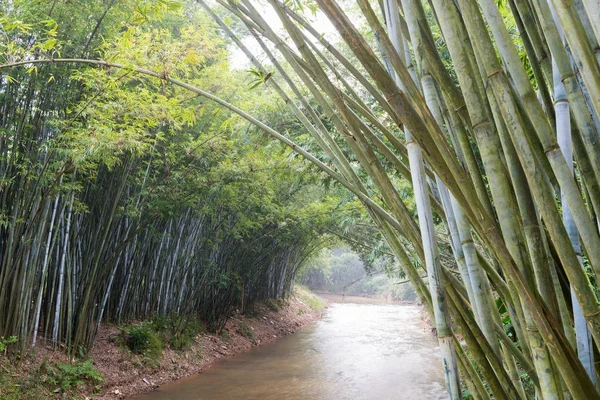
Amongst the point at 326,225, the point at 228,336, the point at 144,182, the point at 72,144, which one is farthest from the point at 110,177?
the point at 326,225

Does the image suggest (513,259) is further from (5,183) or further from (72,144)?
(5,183)

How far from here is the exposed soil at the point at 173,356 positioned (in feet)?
14.8

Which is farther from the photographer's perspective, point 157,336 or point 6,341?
point 157,336

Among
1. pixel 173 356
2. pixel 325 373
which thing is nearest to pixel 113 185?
pixel 173 356

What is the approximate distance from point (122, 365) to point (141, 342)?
1.63 ft

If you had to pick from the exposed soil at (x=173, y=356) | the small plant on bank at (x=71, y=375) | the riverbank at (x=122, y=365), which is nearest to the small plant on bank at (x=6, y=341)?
the riverbank at (x=122, y=365)

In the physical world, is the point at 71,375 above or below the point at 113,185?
below

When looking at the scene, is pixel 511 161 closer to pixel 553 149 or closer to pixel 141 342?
pixel 553 149

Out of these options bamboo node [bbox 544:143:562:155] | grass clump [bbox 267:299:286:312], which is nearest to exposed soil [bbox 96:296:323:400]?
grass clump [bbox 267:299:286:312]

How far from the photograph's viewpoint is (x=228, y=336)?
7.64 metres

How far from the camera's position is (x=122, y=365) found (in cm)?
473

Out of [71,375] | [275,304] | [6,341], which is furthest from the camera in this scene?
[275,304]

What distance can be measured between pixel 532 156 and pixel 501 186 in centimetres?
6

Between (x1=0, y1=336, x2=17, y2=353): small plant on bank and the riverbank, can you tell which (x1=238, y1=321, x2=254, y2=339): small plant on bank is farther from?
(x1=0, y1=336, x2=17, y2=353): small plant on bank
